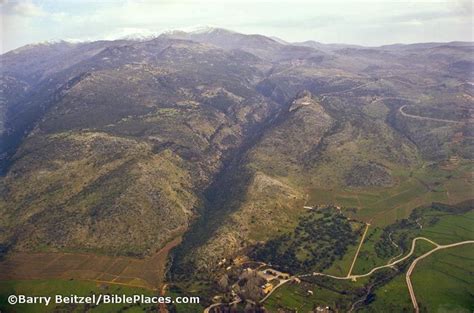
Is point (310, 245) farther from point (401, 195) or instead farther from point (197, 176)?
point (197, 176)

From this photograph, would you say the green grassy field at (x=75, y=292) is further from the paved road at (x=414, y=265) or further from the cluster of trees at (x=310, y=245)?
the paved road at (x=414, y=265)

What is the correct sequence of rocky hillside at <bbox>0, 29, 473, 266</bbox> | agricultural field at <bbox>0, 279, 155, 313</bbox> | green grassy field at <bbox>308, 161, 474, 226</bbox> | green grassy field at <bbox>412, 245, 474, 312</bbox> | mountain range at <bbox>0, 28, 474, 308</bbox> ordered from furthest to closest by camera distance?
green grassy field at <bbox>308, 161, 474, 226</bbox> < rocky hillside at <bbox>0, 29, 473, 266</bbox> < mountain range at <bbox>0, 28, 474, 308</bbox> < agricultural field at <bbox>0, 279, 155, 313</bbox> < green grassy field at <bbox>412, 245, 474, 312</bbox>

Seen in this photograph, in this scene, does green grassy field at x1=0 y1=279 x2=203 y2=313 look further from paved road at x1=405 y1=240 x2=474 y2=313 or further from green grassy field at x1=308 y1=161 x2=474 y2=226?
green grassy field at x1=308 y1=161 x2=474 y2=226

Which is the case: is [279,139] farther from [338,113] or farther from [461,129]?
[461,129]

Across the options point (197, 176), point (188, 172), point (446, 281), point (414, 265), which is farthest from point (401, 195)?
point (188, 172)

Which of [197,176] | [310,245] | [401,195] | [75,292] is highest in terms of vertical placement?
[401,195]

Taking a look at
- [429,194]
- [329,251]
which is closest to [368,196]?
[429,194]

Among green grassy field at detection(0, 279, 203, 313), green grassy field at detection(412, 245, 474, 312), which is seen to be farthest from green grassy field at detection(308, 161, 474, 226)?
green grassy field at detection(0, 279, 203, 313)

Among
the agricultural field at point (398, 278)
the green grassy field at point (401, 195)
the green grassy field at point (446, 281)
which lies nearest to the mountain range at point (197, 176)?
the green grassy field at point (401, 195)
